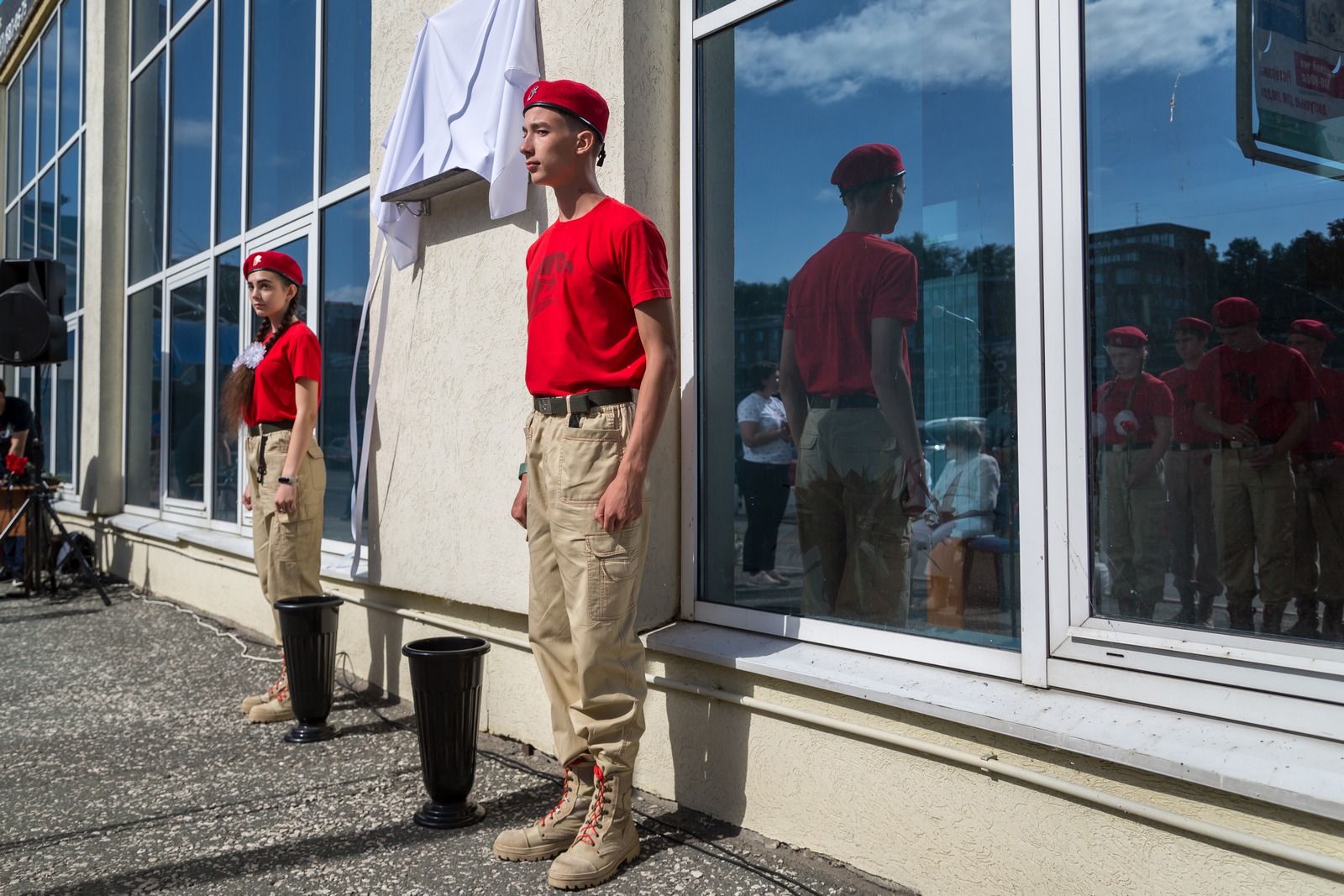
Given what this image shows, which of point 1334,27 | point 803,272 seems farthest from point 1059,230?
point 803,272

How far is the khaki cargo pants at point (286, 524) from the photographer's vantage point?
4379mm

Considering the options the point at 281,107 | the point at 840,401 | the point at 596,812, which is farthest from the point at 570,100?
the point at 281,107

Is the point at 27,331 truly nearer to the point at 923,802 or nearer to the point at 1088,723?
the point at 923,802

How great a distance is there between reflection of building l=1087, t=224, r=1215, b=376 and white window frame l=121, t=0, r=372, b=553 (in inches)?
146

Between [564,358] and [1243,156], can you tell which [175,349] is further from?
[1243,156]

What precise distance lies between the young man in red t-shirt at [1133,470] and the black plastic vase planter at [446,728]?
6.13 ft

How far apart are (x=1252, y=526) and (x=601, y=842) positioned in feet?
5.86

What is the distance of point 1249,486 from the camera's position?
7.18ft

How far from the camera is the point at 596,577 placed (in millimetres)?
2715

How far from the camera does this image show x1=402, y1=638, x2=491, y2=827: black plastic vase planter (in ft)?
10.2

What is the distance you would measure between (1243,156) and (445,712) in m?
2.60

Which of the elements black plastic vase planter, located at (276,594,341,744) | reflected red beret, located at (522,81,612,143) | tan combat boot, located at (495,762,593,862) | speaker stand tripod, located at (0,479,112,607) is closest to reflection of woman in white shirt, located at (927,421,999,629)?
tan combat boot, located at (495,762,593,862)

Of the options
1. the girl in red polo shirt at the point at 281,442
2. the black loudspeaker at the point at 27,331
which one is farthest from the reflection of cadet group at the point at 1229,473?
the black loudspeaker at the point at 27,331

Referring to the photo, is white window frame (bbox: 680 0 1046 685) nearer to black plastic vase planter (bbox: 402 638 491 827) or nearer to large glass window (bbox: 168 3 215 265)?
black plastic vase planter (bbox: 402 638 491 827)
